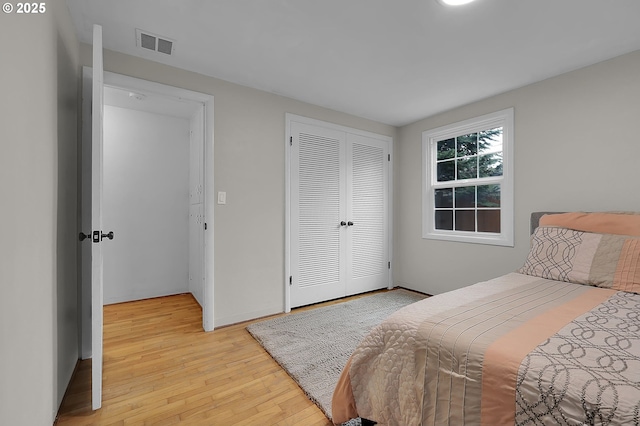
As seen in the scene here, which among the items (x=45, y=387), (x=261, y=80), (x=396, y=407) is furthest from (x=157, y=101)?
(x=396, y=407)

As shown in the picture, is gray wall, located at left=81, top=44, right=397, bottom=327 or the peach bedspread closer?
the peach bedspread

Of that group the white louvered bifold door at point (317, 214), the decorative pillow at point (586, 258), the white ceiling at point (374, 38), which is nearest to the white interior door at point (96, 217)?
the white ceiling at point (374, 38)

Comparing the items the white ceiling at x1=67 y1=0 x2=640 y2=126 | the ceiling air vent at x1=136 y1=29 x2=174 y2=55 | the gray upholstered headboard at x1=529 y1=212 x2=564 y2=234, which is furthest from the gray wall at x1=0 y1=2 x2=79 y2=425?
the gray upholstered headboard at x1=529 y1=212 x2=564 y2=234

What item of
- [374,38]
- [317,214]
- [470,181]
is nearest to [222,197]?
[317,214]

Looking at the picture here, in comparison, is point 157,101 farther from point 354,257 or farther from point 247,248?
point 354,257

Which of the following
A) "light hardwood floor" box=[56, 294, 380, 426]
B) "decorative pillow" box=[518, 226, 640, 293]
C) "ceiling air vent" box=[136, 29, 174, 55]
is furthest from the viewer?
"ceiling air vent" box=[136, 29, 174, 55]

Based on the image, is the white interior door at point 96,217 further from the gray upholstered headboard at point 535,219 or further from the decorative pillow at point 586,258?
the gray upholstered headboard at point 535,219

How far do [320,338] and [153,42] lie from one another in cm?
260

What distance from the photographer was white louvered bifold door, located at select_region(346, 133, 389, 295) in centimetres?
356

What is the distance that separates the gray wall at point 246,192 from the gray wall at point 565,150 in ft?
6.63

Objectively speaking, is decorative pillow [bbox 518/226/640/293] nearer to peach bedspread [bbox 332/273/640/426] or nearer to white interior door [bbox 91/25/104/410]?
peach bedspread [bbox 332/273/640/426]

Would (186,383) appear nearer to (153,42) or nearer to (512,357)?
(512,357)

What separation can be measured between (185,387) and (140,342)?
871mm

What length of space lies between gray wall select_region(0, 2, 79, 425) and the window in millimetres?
3456
